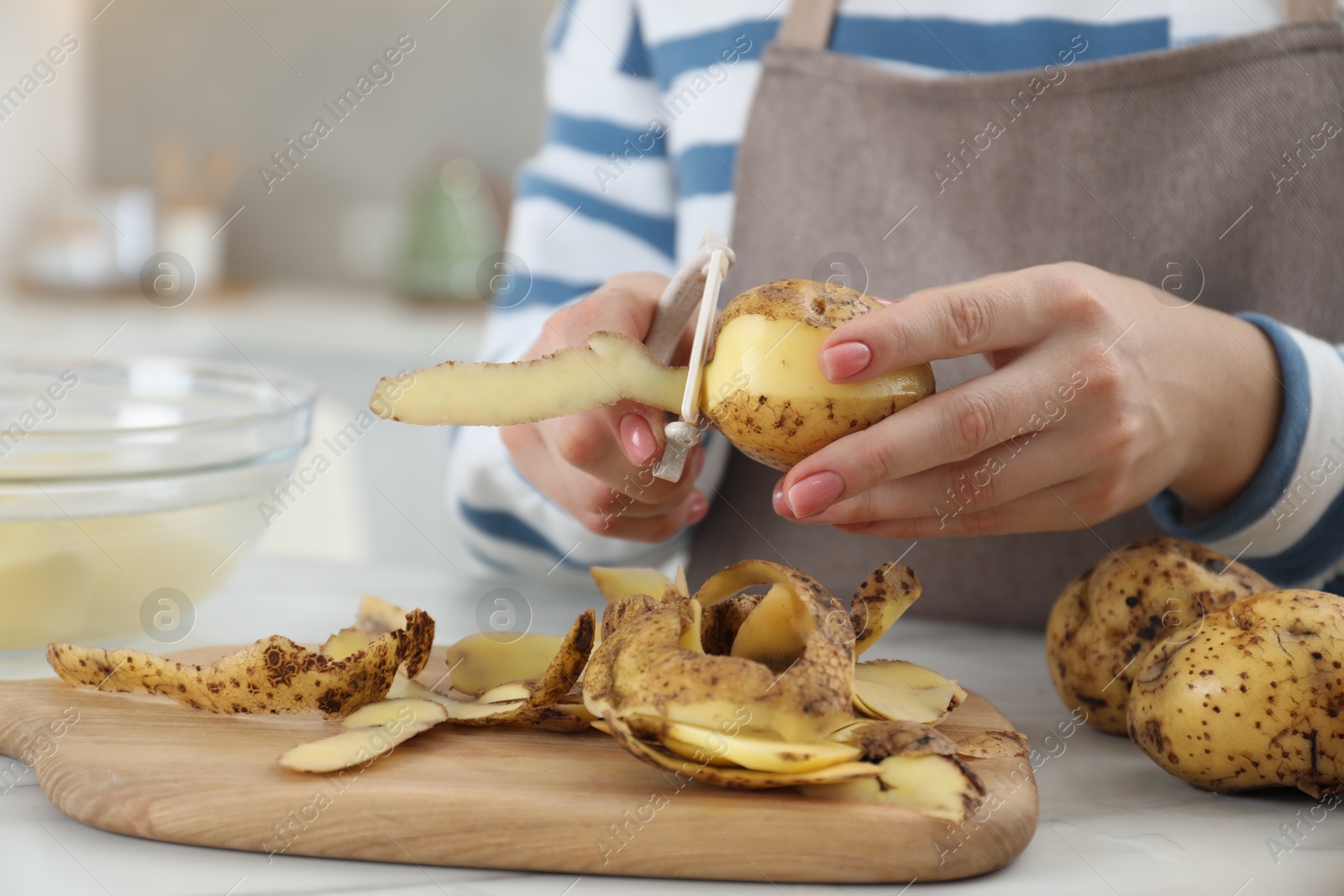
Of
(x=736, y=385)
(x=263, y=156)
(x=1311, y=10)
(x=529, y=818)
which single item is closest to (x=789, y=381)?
(x=736, y=385)

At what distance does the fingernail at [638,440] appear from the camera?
70cm

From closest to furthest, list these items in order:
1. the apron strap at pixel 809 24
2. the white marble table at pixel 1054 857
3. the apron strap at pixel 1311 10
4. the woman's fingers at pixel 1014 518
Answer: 1. the white marble table at pixel 1054 857
2. the woman's fingers at pixel 1014 518
3. the apron strap at pixel 1311 10
4. the apron strap at pixel 809 24

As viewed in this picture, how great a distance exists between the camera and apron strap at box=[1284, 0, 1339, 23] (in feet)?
3.02

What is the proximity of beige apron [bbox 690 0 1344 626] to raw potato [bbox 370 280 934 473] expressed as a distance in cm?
38

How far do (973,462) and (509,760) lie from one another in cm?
32

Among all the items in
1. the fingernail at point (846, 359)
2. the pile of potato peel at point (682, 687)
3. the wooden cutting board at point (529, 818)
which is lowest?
the wooden cutting board at point (529, 818)

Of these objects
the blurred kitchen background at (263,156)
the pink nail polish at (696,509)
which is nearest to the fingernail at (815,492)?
the pink nail polish at (696,509)

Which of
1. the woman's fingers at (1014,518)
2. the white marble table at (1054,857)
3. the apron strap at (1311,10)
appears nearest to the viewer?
A: the white marble table at (1054,857)

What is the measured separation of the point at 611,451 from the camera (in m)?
0.79

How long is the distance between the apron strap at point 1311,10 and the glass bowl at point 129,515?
2.76ft

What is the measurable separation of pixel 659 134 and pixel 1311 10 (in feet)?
2.02

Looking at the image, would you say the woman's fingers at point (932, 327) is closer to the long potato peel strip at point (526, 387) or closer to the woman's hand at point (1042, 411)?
the woman's hand at point (1042, 411)

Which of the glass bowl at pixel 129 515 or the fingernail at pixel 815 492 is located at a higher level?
the fingernail at pixel 815 492

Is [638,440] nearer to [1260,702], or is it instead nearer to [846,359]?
[846,359]
